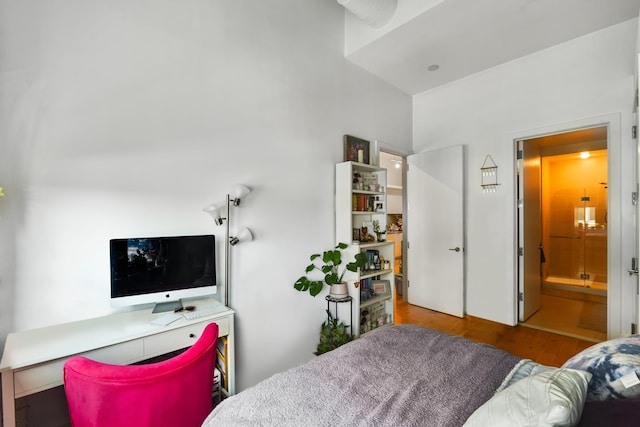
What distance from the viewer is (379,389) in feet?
3.98

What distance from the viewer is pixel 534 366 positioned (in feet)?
4.43

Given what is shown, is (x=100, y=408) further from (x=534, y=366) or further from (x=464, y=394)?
(x=534, y=366)

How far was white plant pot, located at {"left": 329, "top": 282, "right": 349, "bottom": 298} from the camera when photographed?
2762mm

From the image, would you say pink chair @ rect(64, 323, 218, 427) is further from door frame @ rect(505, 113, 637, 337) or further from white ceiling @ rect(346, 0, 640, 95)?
door frame @ rect(505, 113, 637, 337)

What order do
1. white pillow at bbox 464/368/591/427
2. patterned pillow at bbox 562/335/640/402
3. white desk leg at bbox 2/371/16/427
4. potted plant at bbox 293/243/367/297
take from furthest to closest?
1. potted plant at bbox 293/243/367/297
2. white desk leg at bbox 2/371/16/427
3. patterned pillow at bbox 562/335/640/402
4. white pillow at bbox 464/368/591/427

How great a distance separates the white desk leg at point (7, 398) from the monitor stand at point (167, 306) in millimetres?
665

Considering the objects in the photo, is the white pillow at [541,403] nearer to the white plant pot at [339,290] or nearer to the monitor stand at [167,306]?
the monitor stand at [167,306]

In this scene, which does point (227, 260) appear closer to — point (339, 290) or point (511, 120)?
point (339, 290)

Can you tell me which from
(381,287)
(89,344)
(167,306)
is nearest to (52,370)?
(89,344)

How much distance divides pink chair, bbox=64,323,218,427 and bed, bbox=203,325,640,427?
0.22 metres

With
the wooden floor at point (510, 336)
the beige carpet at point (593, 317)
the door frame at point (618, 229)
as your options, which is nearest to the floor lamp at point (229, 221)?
the wooden floor at point (510, 336)

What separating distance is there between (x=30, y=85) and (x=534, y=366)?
2880 millimetres

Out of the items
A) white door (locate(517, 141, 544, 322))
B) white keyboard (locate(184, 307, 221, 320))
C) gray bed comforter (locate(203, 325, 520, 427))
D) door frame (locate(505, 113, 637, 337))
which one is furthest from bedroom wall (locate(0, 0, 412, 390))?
door frame (locate(505, 113, 637, 337))

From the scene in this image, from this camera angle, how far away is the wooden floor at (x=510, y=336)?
9.10ft
